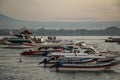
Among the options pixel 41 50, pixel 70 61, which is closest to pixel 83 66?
pixel 70 61

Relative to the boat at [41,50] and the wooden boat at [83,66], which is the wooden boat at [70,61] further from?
the boat at [41,50]

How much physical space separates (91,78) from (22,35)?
23766 mm

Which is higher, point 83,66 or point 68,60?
point 68,60

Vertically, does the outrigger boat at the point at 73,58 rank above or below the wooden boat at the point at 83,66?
above

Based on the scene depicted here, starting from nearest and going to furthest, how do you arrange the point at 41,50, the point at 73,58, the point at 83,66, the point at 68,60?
the point at 83,66 → the point at 68,60 → the point at 73,58 → the point at 41,50

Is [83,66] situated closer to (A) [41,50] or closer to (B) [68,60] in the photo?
(B) [68,60]

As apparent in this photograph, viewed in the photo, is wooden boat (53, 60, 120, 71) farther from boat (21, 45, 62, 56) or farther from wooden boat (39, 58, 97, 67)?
boat (21, 45, 62, 56)

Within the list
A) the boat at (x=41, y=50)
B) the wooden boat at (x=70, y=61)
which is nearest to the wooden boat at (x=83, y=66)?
the wooden boat at (x=70, y=61)

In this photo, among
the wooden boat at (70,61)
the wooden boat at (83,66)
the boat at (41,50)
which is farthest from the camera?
the boat at (41,50)

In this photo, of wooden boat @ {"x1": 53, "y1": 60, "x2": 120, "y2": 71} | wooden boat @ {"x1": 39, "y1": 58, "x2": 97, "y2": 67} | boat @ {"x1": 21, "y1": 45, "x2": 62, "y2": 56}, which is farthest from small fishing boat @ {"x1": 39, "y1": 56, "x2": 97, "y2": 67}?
boat @ {"x1": 21, "y1": 45, "x2": 62, "y2": 56}

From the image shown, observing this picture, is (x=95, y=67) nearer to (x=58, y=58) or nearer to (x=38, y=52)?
(x=58, y=58)

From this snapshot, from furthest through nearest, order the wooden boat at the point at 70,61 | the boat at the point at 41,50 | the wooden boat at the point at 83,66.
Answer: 1. the boat at the point at 41,50
2. the wooden boat at the point at 70,61
3. the wooden boat at the point at 83,66

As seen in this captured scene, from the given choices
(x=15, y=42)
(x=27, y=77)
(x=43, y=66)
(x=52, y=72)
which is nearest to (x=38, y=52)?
(x=43, y=66)

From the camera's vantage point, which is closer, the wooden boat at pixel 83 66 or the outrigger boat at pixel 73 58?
the wooden boat at pixel 83 66
